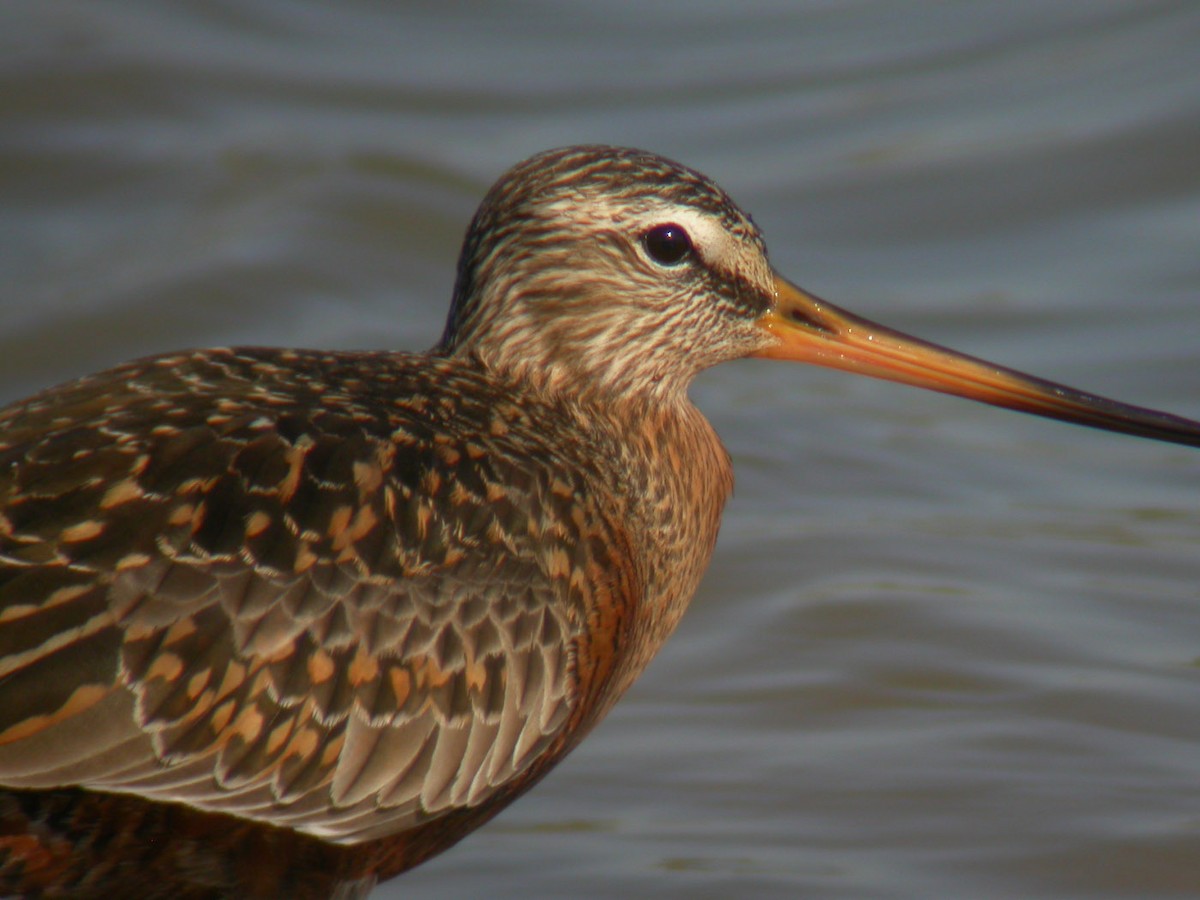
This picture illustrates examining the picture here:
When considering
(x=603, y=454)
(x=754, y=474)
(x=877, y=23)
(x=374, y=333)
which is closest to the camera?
(x=603, y=454)

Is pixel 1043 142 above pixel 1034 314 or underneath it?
above

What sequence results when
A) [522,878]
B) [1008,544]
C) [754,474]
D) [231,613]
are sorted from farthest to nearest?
[754,474], [1008,544], [522,878], [231,613]

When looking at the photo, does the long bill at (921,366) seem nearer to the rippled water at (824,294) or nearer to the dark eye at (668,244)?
the dark eye at (668,244)

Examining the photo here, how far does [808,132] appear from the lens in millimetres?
9211

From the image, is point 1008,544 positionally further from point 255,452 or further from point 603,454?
point 255,452

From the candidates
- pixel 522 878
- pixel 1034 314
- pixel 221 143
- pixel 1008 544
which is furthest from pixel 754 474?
pixel 221 143

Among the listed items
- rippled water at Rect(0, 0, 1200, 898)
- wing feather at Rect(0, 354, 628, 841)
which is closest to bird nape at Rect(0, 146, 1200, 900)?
wing feather at Rect(0, 354, 628, 841)

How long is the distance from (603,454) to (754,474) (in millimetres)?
2408

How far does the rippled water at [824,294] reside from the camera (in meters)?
5.42

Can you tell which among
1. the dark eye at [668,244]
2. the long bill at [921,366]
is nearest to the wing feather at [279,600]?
the dark eye at [668,244]

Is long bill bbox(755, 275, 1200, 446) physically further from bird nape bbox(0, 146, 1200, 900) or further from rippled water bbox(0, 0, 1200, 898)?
rippled water bbox(0, 0, 1200, 898)

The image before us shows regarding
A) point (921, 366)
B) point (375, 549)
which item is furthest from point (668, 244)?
point (375, 549)

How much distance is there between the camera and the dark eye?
484 cm

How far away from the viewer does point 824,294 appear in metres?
7.98
